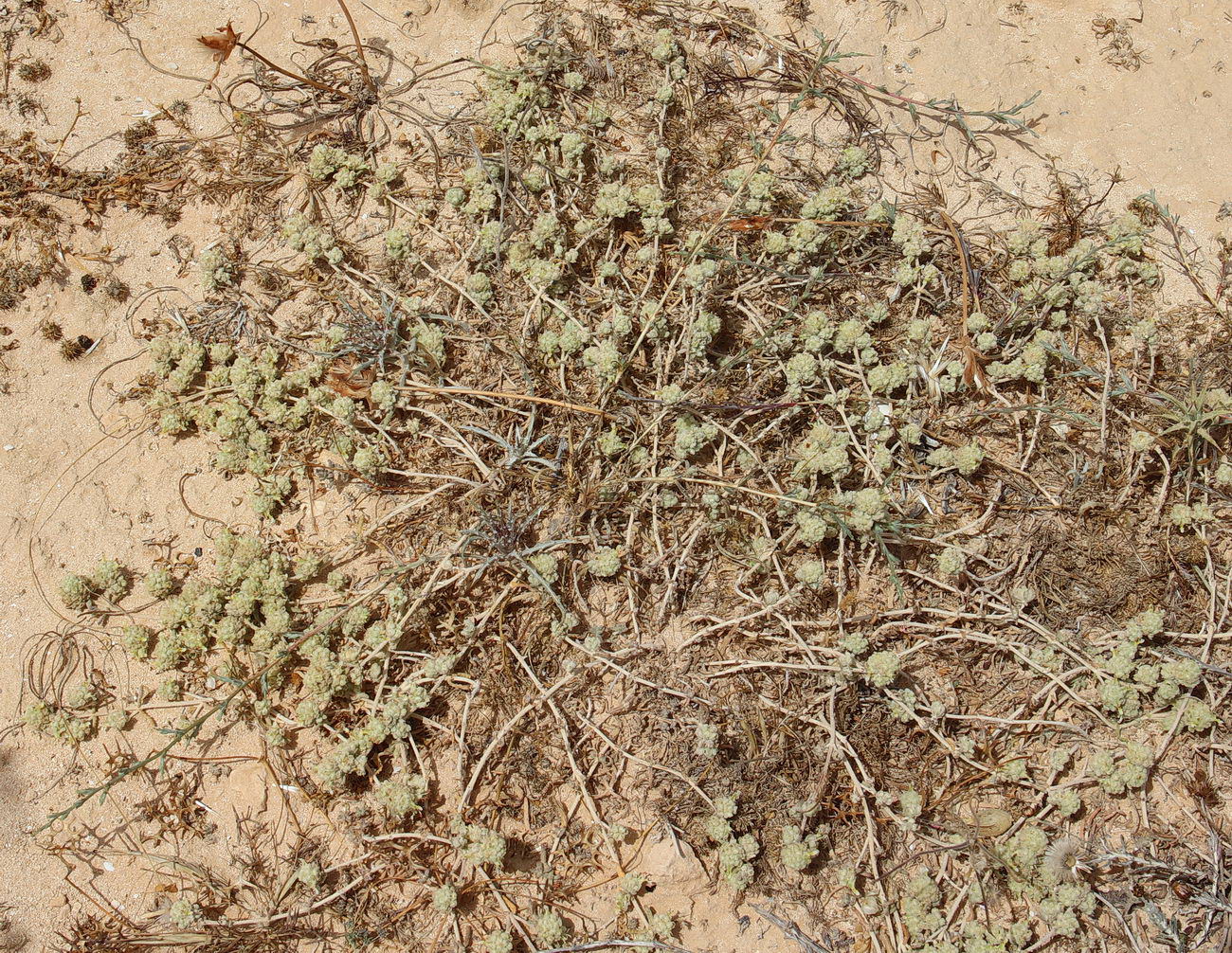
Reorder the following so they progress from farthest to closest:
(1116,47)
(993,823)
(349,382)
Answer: (1116,47), (349,382), (993,823)

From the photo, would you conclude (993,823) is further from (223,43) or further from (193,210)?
(223,43)

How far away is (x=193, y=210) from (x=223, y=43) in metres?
0.82

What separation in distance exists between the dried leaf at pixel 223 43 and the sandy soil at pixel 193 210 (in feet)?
0.27

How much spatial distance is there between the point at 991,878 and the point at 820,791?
29.0 inches

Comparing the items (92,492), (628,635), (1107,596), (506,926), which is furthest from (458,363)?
(1107,596)

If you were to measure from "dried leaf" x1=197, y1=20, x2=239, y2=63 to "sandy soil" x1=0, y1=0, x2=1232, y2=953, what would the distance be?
8cm

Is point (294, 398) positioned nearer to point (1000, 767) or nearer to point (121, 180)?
point (121, 180)

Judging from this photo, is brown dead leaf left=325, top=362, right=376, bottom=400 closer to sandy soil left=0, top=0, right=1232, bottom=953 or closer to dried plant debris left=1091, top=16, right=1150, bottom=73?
sandy soil left=0, top=0, right=1232, bottom=953

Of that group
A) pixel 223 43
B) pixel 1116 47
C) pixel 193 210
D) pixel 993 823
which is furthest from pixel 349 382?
pixel 1116 47

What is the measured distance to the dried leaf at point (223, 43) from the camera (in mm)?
3854

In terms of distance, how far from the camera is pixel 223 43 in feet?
12.7

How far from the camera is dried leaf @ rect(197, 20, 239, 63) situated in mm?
3854

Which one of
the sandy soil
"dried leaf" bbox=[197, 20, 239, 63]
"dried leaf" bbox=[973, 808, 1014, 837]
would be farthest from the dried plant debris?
"dried leaf" bbox=[197, 20, 239, 63]

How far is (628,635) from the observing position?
335cm
